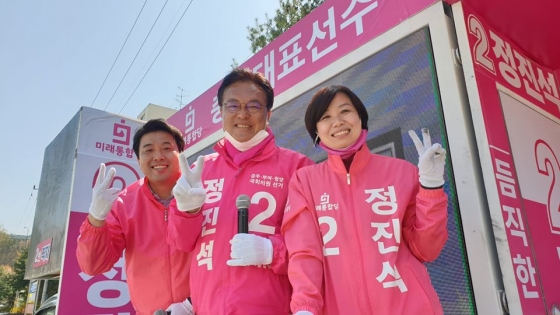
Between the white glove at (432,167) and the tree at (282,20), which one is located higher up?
the tree at (282,20)

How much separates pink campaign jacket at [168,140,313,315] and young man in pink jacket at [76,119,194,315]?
23 cm

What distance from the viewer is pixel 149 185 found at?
85.4 inches

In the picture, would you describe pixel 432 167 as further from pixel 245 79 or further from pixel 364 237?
pixel 245 79

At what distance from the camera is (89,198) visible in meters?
4.55

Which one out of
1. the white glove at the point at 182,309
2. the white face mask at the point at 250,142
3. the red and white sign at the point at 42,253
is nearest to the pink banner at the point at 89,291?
the white glove at the point at 182,309

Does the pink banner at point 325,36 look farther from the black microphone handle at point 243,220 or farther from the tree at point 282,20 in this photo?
the tree at point 282,20

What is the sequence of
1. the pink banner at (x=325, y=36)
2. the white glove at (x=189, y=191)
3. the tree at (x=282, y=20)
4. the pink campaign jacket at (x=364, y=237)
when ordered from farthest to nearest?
the tree at (x=282, y=20)
the pink banner at (x=325, y=36)
the white glove at (x=189, y=191)
the pink campaign jacket at (x=364, y=237)

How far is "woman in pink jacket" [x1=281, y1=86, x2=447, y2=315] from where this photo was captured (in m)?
1.32

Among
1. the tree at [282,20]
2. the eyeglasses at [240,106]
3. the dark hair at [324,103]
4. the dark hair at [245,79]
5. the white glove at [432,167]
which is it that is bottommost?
the white glove at [432,167]

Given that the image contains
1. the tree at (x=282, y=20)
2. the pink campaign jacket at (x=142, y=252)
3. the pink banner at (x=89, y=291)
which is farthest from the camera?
the tree at (x=282, y=20)

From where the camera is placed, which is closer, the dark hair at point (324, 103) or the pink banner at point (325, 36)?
the dark hair at point (324, 103)

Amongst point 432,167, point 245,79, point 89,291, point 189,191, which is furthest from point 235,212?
point 89,291

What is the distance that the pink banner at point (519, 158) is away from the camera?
1.75 metres

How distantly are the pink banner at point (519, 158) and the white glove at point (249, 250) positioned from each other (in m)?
1.02
